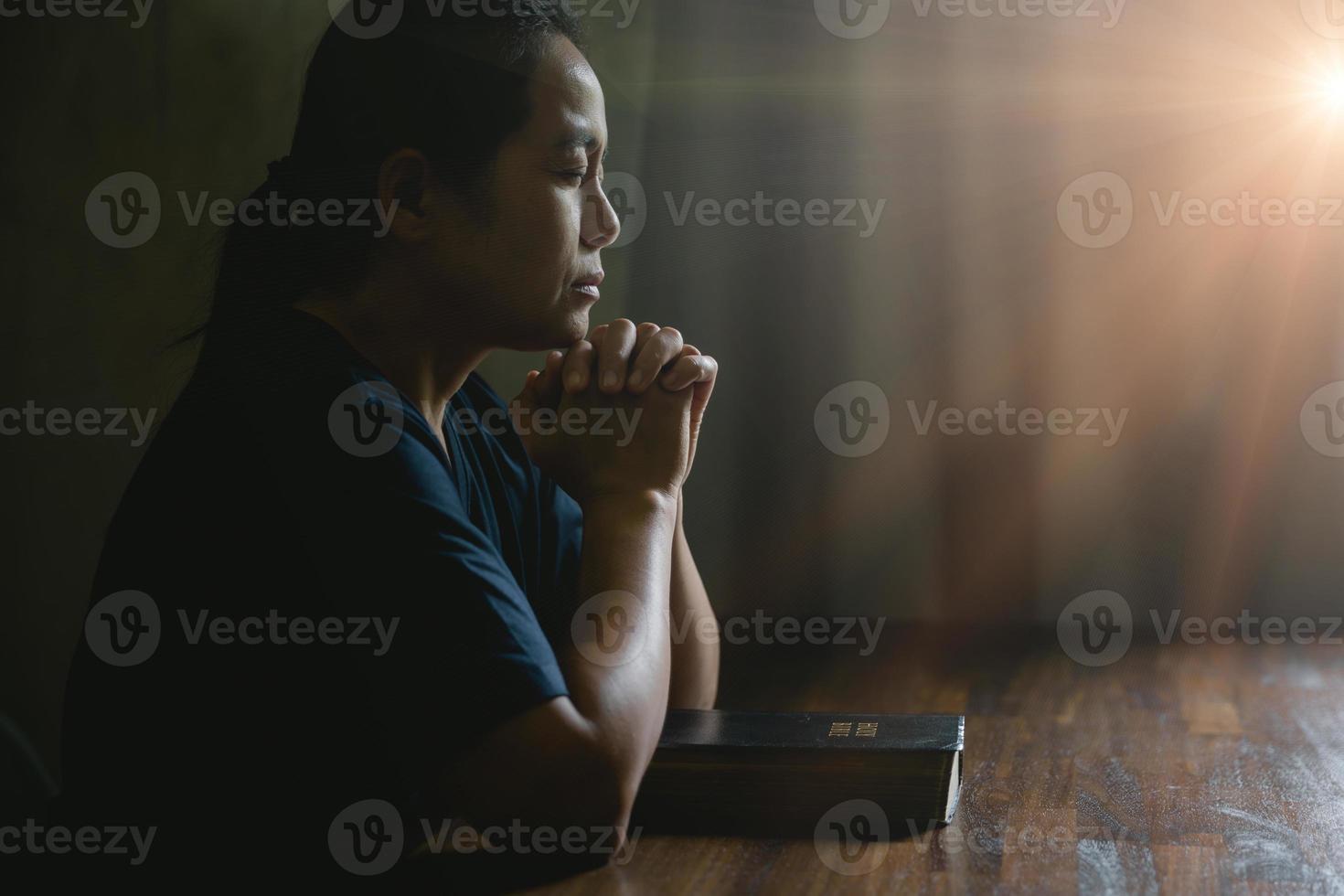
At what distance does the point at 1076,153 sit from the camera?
179 cm

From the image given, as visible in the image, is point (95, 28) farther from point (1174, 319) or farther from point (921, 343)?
point (1174, 319)

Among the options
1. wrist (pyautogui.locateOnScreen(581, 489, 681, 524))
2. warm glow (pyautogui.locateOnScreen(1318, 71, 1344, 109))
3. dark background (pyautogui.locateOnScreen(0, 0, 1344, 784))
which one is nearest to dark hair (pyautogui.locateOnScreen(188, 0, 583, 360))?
wrist (pyautogui.locateOnScreen(581, 489, 681, 524))

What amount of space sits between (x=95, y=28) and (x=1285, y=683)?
170 centimetres

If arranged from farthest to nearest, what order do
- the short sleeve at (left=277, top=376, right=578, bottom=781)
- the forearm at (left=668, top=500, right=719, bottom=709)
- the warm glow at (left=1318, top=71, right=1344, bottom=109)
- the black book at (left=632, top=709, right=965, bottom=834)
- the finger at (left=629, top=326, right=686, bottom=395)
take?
the warm glow at (left=1318, top=71, right=1344, bottom=109) < the forearm at (left=668, top=500, right=719, bottom=709) < the finger at (left=629, top=326, right=686, bottom=395) < the black book at (left=632, top=709, right=965, bottom=834) < the short sleeve at (left=277, top=376, right=578, bottom=781)

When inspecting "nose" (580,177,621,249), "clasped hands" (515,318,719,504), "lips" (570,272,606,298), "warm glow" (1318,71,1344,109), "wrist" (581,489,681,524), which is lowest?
"wrist" (581,489,681,524)

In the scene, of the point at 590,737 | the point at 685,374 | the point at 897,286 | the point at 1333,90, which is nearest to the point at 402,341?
the point at 685,374

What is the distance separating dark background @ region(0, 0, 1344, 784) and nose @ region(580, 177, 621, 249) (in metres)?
0.99

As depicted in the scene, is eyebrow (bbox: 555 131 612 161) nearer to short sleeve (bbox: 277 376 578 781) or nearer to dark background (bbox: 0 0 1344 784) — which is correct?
short sleeve (bbox: 277 376 578 781)

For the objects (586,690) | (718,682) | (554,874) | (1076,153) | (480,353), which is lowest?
(718,682)

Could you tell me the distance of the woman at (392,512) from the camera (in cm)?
65

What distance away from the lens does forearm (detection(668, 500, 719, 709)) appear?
1062 mm

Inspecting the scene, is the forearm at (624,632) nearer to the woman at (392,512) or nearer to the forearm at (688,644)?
the woman at (392,512)

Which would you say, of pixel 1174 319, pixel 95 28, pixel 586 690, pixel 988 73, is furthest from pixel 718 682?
pixel 95 28

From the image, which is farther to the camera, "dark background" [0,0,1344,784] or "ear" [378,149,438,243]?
"dark background" [0,0,1344,784]
